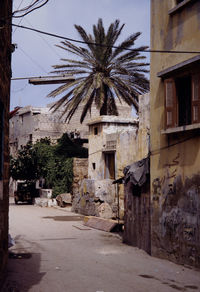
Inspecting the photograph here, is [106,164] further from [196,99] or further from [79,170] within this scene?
[196,99]

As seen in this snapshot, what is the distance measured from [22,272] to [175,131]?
488 centimetres

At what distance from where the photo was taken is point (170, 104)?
10352 millimetres


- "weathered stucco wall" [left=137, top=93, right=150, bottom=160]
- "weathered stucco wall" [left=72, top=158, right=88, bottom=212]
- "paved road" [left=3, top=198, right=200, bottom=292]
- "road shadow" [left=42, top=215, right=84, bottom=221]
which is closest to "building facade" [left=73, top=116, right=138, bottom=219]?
"road shadow" [left=42, top=215, right=84, bottom=221]

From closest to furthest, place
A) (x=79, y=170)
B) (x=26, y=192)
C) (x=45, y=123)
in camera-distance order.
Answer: (x=79, y=170) → (x=26, y=192) → (x=45, y=123)

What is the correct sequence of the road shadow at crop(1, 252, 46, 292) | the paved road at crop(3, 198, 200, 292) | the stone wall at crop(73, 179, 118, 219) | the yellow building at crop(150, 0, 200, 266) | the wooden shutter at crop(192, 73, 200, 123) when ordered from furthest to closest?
1. the stone wall at crop(73, 179, 118, 219)
2. the yellow building at crop(150, 0, 200, 266)
3. the wooden shutter at crop(192, 73, 200, 123)
4. the paved road at crop(3, 198, 200, 292)
5. the road shadow at crop(1, 252, 46, 292)

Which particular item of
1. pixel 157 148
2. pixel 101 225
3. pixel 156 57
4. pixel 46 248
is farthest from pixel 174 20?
pixel 101 225

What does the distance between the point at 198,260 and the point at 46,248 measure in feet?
16.8

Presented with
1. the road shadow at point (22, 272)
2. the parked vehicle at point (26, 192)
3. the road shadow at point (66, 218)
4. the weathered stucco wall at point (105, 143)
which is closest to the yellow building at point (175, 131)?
the road shadow at point (22, 272)

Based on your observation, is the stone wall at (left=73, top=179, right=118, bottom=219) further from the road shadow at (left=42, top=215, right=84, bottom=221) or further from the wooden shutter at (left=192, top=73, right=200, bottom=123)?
the wooden shutter at (left=192, top=73, right=200, bottom=123)

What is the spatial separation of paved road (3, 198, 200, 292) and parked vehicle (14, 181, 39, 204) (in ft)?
52.5

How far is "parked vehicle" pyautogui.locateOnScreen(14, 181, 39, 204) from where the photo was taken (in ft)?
104

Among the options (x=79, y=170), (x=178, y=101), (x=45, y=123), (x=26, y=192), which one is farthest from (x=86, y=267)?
(x=45, y=123)

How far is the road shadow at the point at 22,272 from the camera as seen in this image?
761 cm

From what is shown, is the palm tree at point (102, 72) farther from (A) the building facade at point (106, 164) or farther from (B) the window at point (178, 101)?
(B) the window at point (178, 101)
